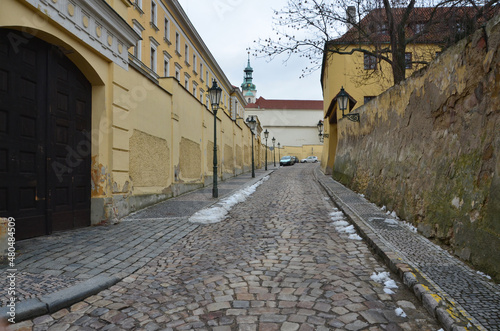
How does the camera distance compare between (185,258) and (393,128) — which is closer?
(185,258)

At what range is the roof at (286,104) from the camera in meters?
86.6

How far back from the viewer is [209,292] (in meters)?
3.59

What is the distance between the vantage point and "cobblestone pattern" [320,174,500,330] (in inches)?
110

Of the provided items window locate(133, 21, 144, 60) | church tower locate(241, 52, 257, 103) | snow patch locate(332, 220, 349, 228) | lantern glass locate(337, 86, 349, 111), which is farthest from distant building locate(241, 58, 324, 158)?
snow patch locate(332, 220, 349, 228)

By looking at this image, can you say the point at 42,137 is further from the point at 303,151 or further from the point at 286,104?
the point at 286,104

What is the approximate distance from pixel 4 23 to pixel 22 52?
66 centimetres

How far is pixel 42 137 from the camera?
5.87 m

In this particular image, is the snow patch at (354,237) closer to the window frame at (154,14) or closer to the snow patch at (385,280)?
the snow patch at (385,280)

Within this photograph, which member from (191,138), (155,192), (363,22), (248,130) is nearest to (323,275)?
(155,192)

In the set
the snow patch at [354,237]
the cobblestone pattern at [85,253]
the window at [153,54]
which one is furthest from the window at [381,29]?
the window at [153,54]

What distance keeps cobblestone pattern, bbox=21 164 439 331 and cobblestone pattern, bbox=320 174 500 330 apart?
0.32 meters

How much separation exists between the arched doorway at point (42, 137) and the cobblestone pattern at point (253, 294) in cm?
242

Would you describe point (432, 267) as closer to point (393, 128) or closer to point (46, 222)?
point (393, 128)

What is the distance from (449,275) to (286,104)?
286ft
